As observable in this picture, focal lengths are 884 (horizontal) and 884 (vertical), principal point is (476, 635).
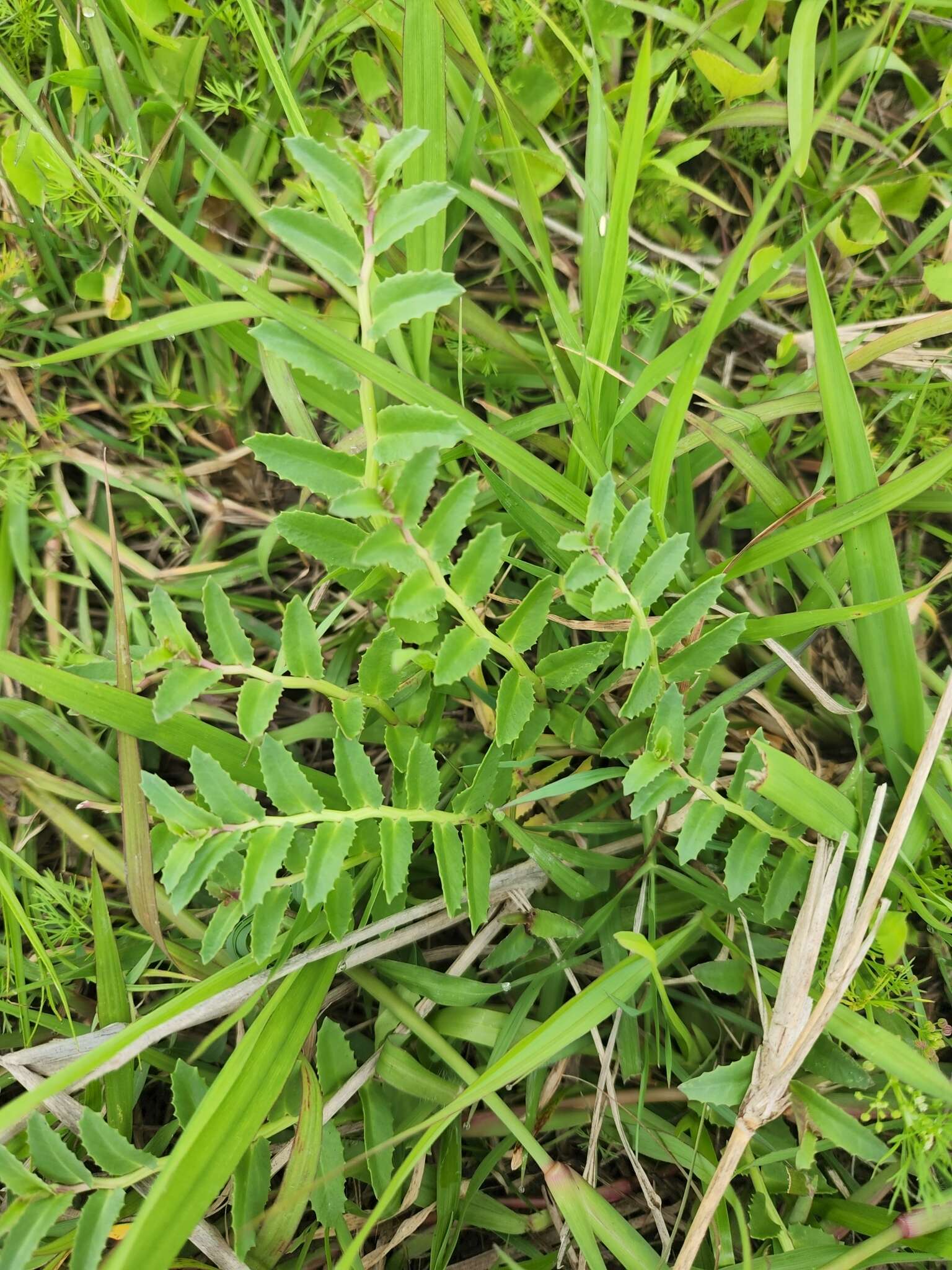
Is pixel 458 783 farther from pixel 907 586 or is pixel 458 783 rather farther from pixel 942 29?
pixel 942 29

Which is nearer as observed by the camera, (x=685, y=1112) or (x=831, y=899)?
(x=831, y=899)

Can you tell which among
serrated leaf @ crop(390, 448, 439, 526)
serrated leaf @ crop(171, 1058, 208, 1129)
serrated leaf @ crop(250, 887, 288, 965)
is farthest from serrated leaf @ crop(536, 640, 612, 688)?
serrated leaf @ crop(171, 1058, 208, 1129)

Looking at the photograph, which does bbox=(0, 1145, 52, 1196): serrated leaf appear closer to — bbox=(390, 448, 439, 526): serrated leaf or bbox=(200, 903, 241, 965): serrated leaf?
bbox=(200, 903, 241, 965): serrated leaf

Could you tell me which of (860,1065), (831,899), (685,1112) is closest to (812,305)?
(831,899)

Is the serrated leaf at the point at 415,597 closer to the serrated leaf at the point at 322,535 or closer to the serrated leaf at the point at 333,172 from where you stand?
the serrated leaf at the point at 322,535

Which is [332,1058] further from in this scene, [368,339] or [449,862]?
[368,339]

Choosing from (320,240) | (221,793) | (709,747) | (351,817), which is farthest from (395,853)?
(320,240)

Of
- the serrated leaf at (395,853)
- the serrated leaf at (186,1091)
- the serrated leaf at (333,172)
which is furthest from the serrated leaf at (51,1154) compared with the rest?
the serrated leaf at (333,172)
